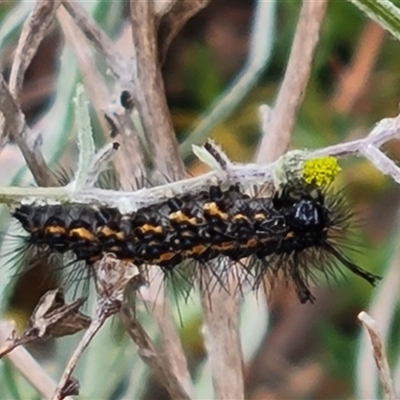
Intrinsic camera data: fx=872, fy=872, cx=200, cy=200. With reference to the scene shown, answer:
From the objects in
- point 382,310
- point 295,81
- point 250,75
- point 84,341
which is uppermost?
point 250,75

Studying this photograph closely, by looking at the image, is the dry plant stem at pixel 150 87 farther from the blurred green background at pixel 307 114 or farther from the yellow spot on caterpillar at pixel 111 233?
the blurred green background at pixel 307 114

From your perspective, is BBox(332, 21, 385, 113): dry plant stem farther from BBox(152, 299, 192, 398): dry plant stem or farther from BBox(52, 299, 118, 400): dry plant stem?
BBox(52, 299, 118, 400): dry plant stem

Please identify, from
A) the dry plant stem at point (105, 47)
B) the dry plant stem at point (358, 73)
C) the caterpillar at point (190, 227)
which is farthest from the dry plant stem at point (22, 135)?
the dry plant stem at point (358, 73)

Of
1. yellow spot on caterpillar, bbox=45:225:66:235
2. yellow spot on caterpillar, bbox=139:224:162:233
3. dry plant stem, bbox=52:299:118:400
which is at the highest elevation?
yellow spot on caterpillar, bbox=45:225:66:235

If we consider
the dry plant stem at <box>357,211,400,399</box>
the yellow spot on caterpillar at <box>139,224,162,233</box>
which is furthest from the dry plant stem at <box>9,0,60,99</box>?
the dry plant stem at <box>357,211,400,399</box>

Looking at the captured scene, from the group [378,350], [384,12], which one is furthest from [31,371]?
[384,12]

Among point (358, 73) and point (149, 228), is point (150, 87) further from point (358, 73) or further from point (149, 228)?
point (358, 73)

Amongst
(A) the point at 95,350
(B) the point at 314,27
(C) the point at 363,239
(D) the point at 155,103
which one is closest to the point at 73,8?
(D) the point at 155,103
